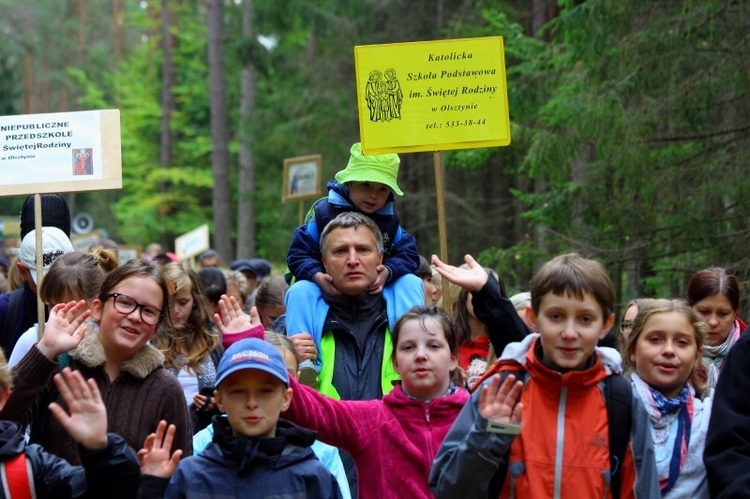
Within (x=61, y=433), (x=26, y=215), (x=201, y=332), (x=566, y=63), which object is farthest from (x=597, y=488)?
(x=566, y=63)

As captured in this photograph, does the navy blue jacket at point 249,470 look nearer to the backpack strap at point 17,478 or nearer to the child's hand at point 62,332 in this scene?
the backpack strap at point 17,478

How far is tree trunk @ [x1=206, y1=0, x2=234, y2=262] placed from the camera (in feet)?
89.9

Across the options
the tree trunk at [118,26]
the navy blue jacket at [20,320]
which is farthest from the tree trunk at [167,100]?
the navy blue jacket at [20,320]

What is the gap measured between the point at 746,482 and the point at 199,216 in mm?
39721

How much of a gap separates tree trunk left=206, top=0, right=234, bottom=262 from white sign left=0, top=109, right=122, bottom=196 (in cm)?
2026

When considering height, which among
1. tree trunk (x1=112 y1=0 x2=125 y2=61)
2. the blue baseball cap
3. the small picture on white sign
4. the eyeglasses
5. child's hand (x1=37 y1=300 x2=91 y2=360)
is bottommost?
the blue baseball cap

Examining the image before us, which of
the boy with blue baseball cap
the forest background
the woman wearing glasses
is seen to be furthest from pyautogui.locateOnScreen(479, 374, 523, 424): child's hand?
the forest background

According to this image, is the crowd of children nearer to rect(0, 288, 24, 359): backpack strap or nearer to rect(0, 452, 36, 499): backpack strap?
rect(0, 452, 36, 499): backpack strap

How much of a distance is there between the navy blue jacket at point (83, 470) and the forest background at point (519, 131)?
22.8 feet

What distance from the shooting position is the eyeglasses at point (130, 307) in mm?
4781

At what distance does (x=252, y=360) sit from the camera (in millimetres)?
4113

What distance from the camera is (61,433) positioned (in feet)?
15.0

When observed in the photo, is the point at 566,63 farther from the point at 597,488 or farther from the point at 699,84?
the point at 597,488

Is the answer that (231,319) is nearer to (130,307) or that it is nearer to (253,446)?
(130,307)
